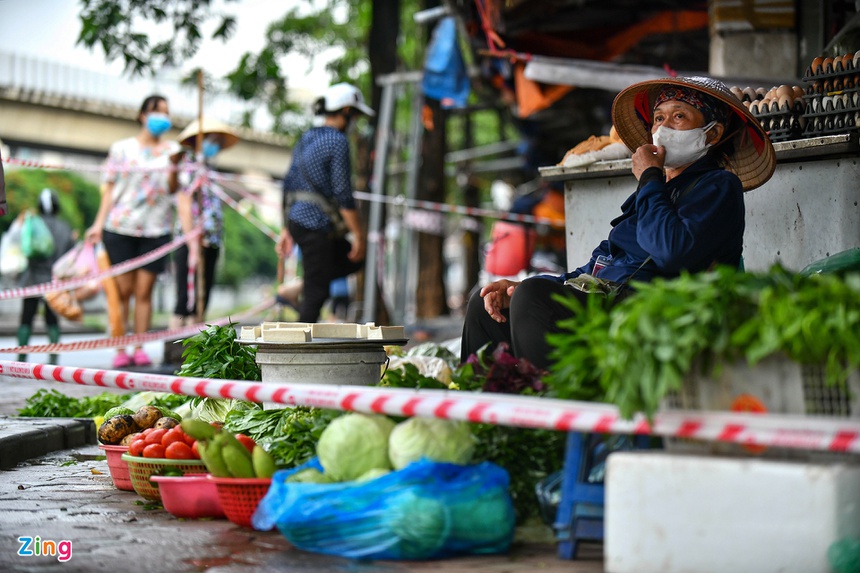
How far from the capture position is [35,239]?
41.5ft

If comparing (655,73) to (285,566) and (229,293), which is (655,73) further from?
(229,293)

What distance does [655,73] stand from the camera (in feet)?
29.8

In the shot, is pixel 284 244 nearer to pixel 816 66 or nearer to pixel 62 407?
pixel 62 407

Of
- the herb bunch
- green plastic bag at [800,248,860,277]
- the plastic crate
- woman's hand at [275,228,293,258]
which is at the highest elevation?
woman's hand at [275,228,293,258]

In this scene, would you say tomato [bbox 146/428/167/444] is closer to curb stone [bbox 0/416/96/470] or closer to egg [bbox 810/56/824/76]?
curb stone [bbox 0/416/96/470]

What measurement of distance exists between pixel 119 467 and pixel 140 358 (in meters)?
5.39

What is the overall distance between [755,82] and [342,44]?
535 inches

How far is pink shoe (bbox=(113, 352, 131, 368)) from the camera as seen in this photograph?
9.78 m

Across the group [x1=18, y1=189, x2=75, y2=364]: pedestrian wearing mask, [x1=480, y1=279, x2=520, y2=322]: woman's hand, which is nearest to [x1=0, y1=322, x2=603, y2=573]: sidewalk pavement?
[x1=480, y1=279, x2=520, y2=322]: woman's hand

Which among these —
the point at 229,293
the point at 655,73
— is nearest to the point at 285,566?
the point at 655,73

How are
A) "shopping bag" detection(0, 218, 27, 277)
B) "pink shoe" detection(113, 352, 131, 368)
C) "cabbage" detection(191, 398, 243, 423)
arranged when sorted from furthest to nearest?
"shopping bag" detection(0, 218, 27, 277)
"pink shoe" detection(113, 352, 131, 368)
"cabbage" detection(191, 398, 243, 423)

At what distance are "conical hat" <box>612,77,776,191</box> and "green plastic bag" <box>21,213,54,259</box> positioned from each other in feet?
31.2

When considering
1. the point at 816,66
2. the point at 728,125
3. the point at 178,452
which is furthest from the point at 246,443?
the point at 816,66

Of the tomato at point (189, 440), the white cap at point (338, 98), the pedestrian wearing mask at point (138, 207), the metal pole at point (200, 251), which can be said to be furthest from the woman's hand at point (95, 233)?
the tomato at point (189, 440)
